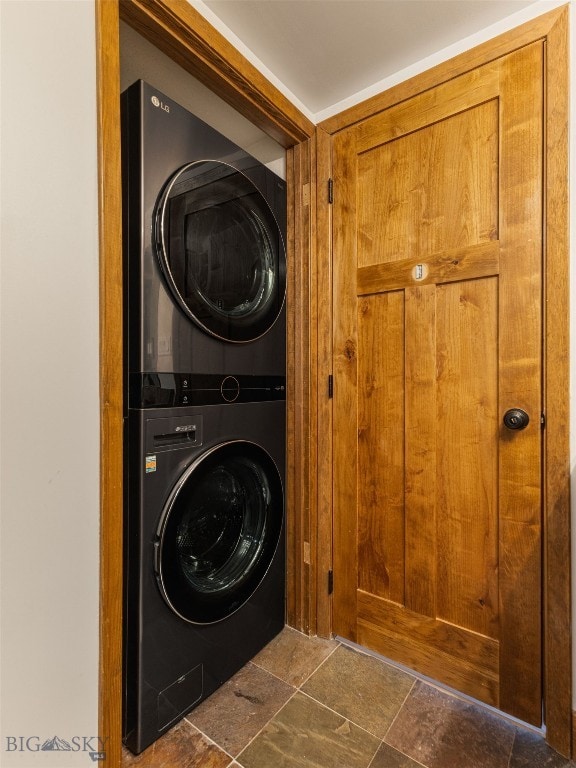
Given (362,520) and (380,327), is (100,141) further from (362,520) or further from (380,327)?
(362,520)

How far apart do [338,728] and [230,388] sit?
1.11m

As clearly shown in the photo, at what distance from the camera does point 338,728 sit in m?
1.14

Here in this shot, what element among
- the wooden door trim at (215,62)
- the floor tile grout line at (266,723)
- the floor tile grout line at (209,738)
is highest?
the wooden door trim at (215,62)

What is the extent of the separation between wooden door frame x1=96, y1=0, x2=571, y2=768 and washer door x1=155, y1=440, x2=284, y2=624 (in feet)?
0.51

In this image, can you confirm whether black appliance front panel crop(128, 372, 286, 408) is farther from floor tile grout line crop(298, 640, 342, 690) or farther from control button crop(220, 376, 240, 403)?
floor tile grout line crop(298, 640, 342, 690)

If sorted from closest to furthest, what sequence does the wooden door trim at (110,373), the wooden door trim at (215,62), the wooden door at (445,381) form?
the wooden door trim at (110,373), the wooden door trim at (215,62), the wooden door at (445,381)

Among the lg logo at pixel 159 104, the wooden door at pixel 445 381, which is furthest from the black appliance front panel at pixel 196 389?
the lg logo at pixel 159 104

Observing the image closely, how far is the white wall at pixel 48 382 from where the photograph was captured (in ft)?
2.56

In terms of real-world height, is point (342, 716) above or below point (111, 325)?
below

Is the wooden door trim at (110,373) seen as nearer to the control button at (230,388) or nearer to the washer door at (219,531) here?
the washer door at (219,531)

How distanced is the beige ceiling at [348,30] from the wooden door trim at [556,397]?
25 centimetres

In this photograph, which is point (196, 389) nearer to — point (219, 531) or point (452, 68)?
point (219, 531)

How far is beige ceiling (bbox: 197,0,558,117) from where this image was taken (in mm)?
1163

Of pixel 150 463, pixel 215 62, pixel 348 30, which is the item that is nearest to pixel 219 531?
pixel 150 463
